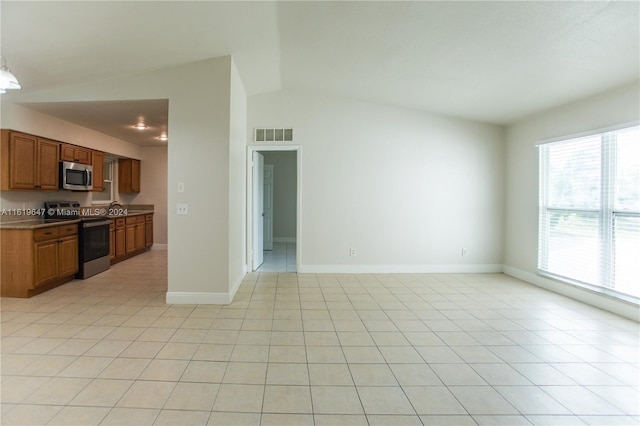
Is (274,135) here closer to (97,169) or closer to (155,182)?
(97,169)

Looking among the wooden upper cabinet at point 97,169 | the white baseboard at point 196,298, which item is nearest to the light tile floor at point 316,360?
the white baseboard at point 196,298

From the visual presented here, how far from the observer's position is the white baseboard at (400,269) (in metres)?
4.95

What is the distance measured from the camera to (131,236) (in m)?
5.96

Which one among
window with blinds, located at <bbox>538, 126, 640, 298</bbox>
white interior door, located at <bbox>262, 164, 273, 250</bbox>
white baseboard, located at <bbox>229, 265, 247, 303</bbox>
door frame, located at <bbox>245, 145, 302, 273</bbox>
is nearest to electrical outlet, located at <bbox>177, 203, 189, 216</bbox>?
white baseboard, located at <bbox>229, 265, 247, 303</bbox>

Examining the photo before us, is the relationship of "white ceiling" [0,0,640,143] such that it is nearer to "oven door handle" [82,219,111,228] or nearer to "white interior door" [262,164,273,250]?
"oven door handle" [82,219,111,228]

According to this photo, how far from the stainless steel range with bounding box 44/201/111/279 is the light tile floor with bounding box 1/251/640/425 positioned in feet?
2.46

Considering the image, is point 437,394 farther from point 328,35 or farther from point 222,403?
point 328,35

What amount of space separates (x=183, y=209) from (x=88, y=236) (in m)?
2.30

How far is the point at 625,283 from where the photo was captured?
10.6 feet

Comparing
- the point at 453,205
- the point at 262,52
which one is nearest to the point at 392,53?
the point at 262,52

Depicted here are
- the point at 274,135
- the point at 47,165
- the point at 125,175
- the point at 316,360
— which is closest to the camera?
the point at 316,360

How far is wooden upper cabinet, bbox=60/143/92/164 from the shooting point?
4489 millimetres

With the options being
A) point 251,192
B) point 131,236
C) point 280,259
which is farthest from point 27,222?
point 280,259

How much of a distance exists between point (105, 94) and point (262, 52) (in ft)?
6.71
